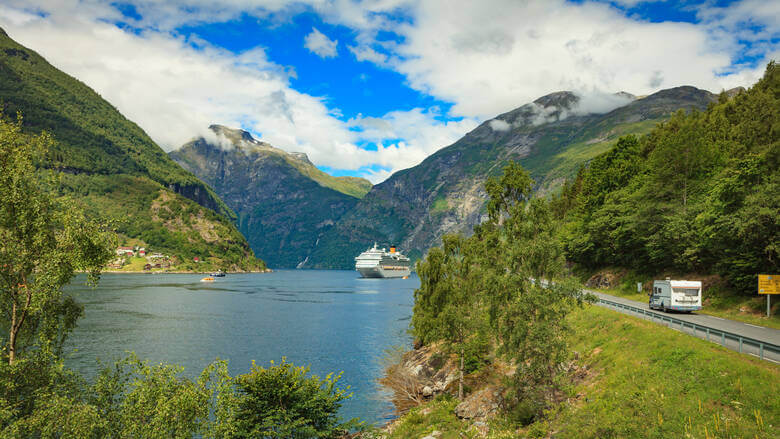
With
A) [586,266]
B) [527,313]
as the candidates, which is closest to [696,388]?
[527,313]

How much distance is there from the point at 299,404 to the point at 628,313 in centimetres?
3027

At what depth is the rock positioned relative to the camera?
2921cm

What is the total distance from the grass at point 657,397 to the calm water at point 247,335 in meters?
17.0

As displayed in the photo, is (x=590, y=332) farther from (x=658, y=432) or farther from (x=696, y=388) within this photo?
(x=658, y=432)

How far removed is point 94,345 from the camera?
2291 inches

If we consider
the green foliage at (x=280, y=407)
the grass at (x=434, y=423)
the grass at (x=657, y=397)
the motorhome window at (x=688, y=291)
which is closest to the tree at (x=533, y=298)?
the grass at (x=657, y=397)

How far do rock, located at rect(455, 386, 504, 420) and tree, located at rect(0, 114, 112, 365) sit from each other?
83.1 ft

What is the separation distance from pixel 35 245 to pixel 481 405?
93.7 ft

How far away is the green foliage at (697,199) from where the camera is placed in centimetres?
3722

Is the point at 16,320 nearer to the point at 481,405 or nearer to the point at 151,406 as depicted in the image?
the point at 151,406

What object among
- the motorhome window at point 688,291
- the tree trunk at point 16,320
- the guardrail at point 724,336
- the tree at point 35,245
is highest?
the tree at point 35,245

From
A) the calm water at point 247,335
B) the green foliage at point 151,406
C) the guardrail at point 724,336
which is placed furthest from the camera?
the calm water at point 247,335

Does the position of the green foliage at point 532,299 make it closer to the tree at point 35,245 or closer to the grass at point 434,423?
the grass at point 434,423

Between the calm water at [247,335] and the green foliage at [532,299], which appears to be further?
the calm water at [247,335]
